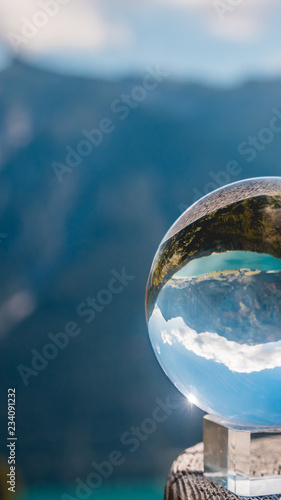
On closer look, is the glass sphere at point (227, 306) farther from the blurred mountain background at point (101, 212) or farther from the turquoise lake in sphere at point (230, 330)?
the blurred mountain background at point (101, 212)

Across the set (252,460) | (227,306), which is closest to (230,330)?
(227,306)

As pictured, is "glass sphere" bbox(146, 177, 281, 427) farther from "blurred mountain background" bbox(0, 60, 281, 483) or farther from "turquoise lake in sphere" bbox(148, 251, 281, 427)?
"blurred mountain background" bbox(0, 60, 281, 483)

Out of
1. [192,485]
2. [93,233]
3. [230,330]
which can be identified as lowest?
[192,485]

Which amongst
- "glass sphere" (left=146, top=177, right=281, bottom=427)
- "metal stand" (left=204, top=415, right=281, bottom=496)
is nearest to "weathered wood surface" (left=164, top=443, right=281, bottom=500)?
"metal stand" (left=204, top=415, right=281, bottom=496)

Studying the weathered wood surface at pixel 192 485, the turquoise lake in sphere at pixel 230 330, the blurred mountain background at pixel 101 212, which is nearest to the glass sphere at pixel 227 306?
the turquoise lake in sphere at pixel 230 330

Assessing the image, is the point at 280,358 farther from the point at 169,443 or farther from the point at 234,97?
the point at 234,97

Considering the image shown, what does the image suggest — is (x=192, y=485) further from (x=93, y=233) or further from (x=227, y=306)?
(x=93, y=233)

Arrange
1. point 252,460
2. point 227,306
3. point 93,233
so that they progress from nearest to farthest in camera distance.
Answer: point 227,306, point 252,460, point 93,233
